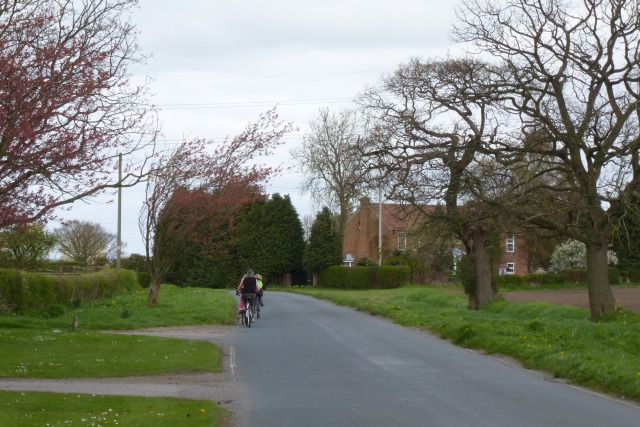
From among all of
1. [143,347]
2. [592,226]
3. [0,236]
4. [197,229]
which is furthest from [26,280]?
[592,226]

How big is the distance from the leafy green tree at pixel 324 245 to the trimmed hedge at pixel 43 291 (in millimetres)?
42982

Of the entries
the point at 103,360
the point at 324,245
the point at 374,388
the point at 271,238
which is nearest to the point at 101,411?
the point at 374,388

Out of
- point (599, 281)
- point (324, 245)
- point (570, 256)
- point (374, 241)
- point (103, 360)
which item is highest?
point (374, 241)

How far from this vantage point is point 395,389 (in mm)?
13984

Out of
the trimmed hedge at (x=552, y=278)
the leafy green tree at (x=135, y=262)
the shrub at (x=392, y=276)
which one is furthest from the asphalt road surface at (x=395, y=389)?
the leafy green tree at (x=135, y=262)

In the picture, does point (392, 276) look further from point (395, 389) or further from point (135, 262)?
point (395, 389)

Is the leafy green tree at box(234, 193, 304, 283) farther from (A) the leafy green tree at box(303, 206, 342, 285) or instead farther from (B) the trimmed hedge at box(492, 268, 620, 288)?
(B) the trimmed hedge at box(492, 268, 620, 288)

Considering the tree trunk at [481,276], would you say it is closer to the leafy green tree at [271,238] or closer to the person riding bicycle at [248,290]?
the person riding bicycle at [248,290]

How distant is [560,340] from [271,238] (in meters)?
63.9

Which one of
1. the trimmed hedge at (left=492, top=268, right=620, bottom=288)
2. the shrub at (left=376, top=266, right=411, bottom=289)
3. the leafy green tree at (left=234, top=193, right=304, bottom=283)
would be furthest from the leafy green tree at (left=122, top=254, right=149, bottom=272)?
the trimmed hedge at (left=492, top=268, right=620, bottom=288)

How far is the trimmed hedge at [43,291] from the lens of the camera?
88.9ft

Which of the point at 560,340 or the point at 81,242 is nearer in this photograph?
the point at 560,340

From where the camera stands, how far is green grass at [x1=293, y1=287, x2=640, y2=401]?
15.2 meters

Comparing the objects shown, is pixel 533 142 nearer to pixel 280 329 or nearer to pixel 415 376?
pixel 280 329
